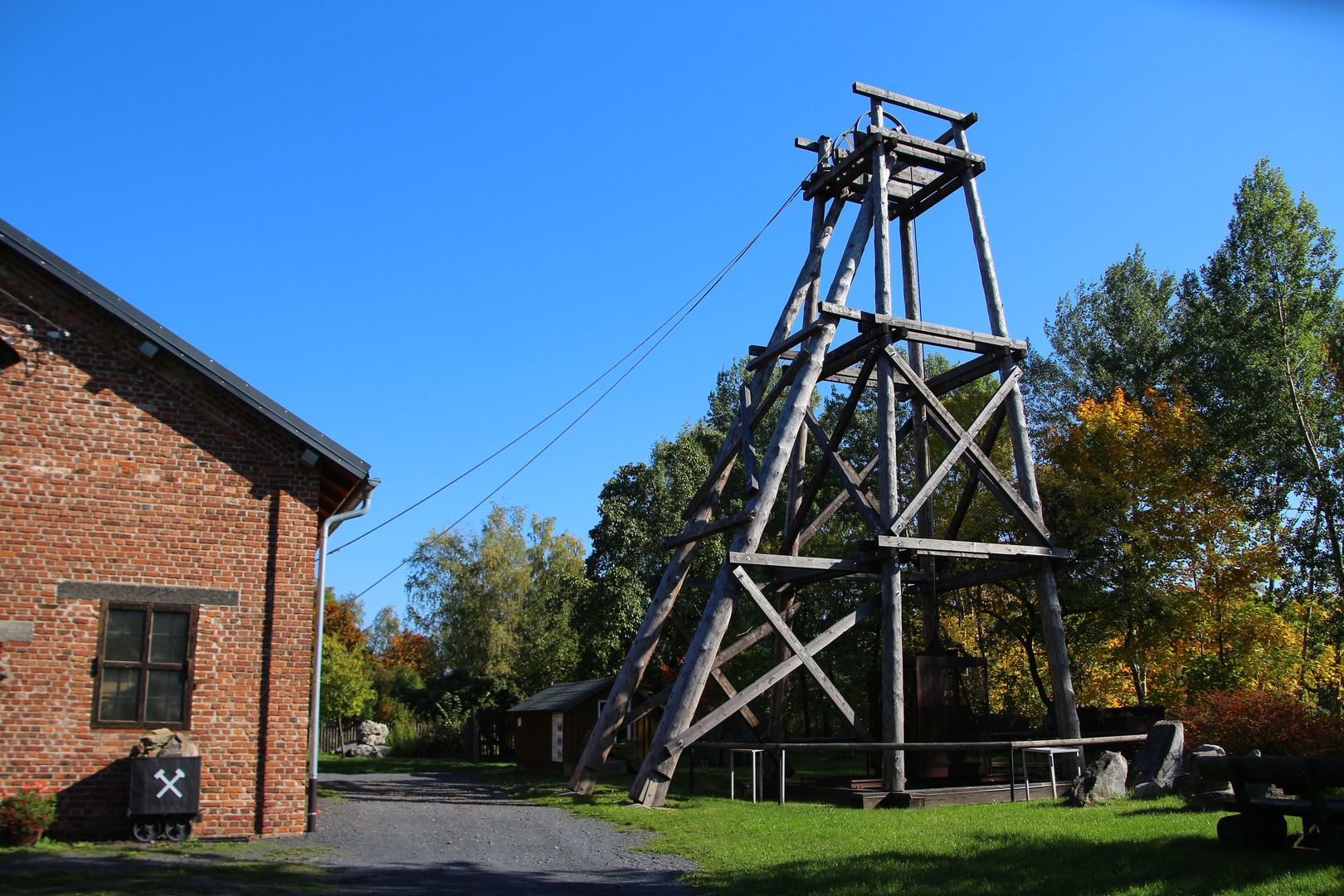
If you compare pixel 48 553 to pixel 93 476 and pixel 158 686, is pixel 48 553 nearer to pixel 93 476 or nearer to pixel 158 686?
pixel 93 476

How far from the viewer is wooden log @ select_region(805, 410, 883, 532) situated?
1549 cm

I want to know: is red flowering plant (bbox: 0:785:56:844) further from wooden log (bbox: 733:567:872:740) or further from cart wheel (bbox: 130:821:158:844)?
wooden log (bbox: 733:567:872:740)

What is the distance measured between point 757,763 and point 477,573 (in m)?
33.1

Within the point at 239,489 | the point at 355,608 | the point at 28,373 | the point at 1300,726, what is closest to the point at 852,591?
the point at 1300,726

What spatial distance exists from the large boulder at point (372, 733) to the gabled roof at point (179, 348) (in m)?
31.1

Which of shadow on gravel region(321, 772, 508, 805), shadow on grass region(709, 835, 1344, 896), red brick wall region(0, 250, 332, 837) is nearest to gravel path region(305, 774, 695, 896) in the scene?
shadow on gravel region(321, 772, 508, 805)

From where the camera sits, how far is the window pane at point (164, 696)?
469 inches

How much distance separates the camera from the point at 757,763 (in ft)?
49.7

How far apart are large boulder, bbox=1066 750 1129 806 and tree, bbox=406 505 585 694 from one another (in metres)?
28.8

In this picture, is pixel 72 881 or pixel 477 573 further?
pixel 477 573

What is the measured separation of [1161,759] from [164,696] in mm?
12588

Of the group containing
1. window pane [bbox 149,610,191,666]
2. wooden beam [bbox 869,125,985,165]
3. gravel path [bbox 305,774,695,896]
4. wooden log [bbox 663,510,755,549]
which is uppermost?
wooden beam [bbox 869,125,985,165]

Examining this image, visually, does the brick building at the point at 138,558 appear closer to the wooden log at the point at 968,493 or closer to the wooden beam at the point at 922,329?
the wooden beam at the point at 922,329

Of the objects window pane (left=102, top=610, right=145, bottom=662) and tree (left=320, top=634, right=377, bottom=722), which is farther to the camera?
tree (left=320, top=634, right=377, bottom=722)
